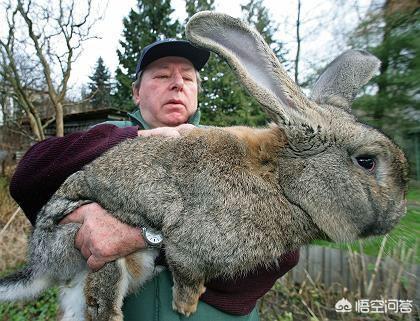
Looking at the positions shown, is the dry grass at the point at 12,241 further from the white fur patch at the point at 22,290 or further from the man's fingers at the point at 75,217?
the man's fingers at the point at 75,217

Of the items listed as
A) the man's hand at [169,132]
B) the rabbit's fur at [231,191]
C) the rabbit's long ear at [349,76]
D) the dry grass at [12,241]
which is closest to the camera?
the rabbit's fur at [231,191]

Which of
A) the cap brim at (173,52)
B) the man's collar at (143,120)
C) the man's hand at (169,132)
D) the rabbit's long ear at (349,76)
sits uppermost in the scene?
the cap brim at (173,52)

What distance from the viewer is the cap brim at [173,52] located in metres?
2.75

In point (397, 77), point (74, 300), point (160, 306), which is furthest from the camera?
point (397, 77)

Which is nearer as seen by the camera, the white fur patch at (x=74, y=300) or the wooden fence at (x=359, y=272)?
the white fur patch at (x=74, y=300)

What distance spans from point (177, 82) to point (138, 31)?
19.9m

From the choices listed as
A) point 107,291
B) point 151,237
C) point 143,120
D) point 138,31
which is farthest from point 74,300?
point 138,31

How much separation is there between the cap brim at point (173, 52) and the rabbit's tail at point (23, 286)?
1675mm

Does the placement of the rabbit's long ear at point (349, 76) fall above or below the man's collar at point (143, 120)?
above

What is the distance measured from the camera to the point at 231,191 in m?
1.88

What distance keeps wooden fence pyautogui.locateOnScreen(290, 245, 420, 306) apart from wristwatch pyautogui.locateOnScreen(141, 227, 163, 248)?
5.35 ft

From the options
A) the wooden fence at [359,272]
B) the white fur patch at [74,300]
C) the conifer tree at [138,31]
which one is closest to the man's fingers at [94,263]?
the white fur patch at [74,300]

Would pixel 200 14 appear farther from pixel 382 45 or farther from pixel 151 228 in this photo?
pixel 382 45

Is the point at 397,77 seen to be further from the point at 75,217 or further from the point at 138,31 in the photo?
the point at 138,31
